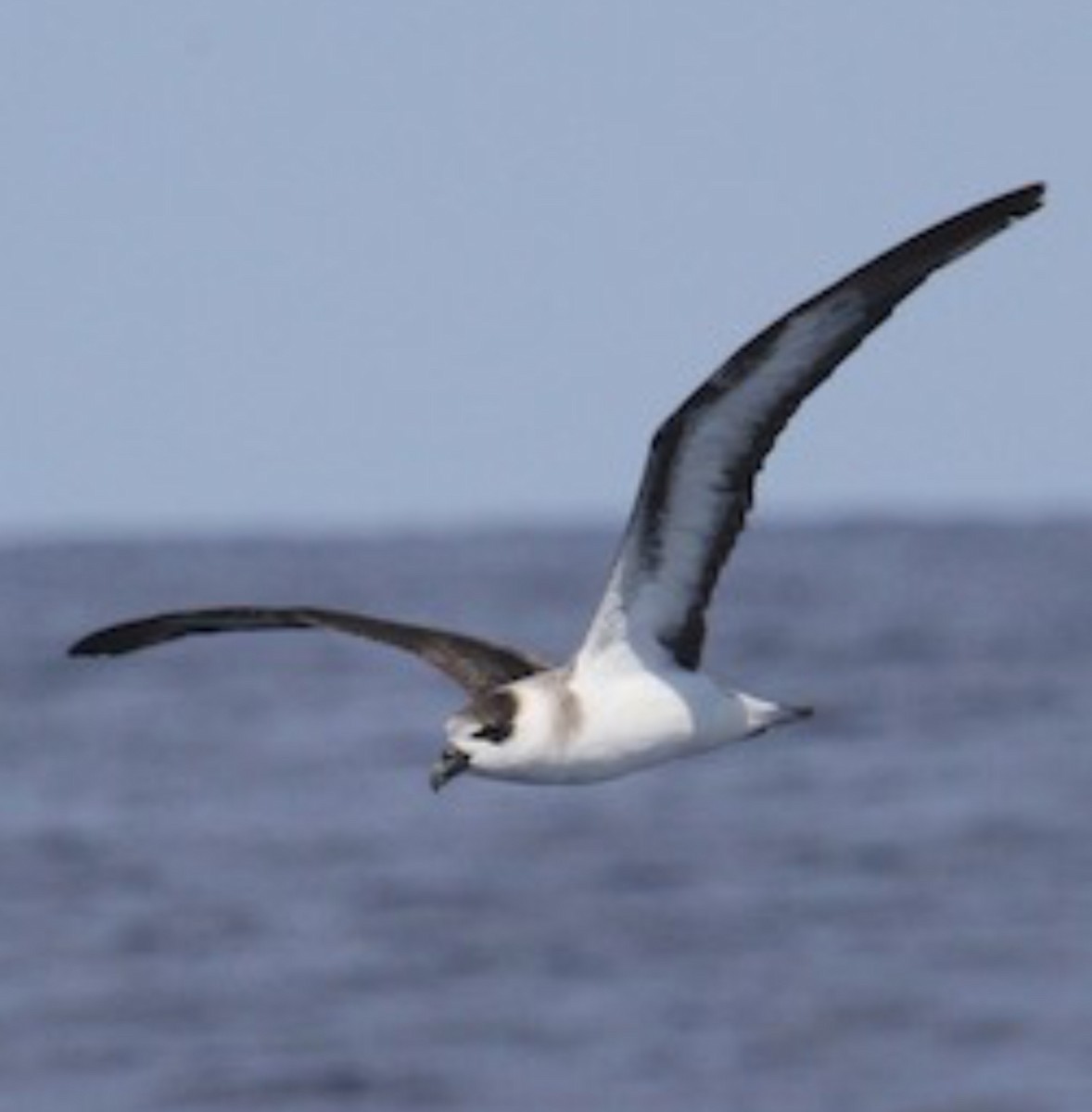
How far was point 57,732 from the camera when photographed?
75.2 meters

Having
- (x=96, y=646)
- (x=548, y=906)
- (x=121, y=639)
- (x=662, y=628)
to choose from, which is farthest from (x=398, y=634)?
(x=548, y=906)

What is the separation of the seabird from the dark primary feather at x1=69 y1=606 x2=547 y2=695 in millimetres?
20

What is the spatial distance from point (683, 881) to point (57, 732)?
27.5 meters

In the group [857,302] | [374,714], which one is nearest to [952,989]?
[857,302]

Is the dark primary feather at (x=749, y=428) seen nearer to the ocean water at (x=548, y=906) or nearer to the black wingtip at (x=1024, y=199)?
the black wingtip at (x=1024, y=199)

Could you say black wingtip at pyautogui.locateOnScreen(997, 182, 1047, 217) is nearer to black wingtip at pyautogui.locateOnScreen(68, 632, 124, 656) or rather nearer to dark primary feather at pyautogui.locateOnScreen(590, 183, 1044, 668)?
dark primary feather at pyautogui.locateOnScreen(590, 183, 1044, 668)

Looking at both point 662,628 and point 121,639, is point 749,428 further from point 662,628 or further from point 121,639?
point 121,639

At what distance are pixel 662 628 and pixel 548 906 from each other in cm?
2281

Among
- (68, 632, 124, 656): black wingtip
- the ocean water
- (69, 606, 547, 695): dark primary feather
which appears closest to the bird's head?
(69, 606, 547, 695): dark primary feather

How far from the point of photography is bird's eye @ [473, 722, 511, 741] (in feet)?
77.3

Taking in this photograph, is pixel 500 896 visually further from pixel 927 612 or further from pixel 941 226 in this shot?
pixel 927 612

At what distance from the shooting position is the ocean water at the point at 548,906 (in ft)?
121

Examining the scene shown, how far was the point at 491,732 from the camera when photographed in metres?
23.6

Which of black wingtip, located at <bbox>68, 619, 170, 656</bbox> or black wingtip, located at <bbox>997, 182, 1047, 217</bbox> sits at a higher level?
black wingtip, located at <bbox>997, 182, 1047, 217</bbox>
